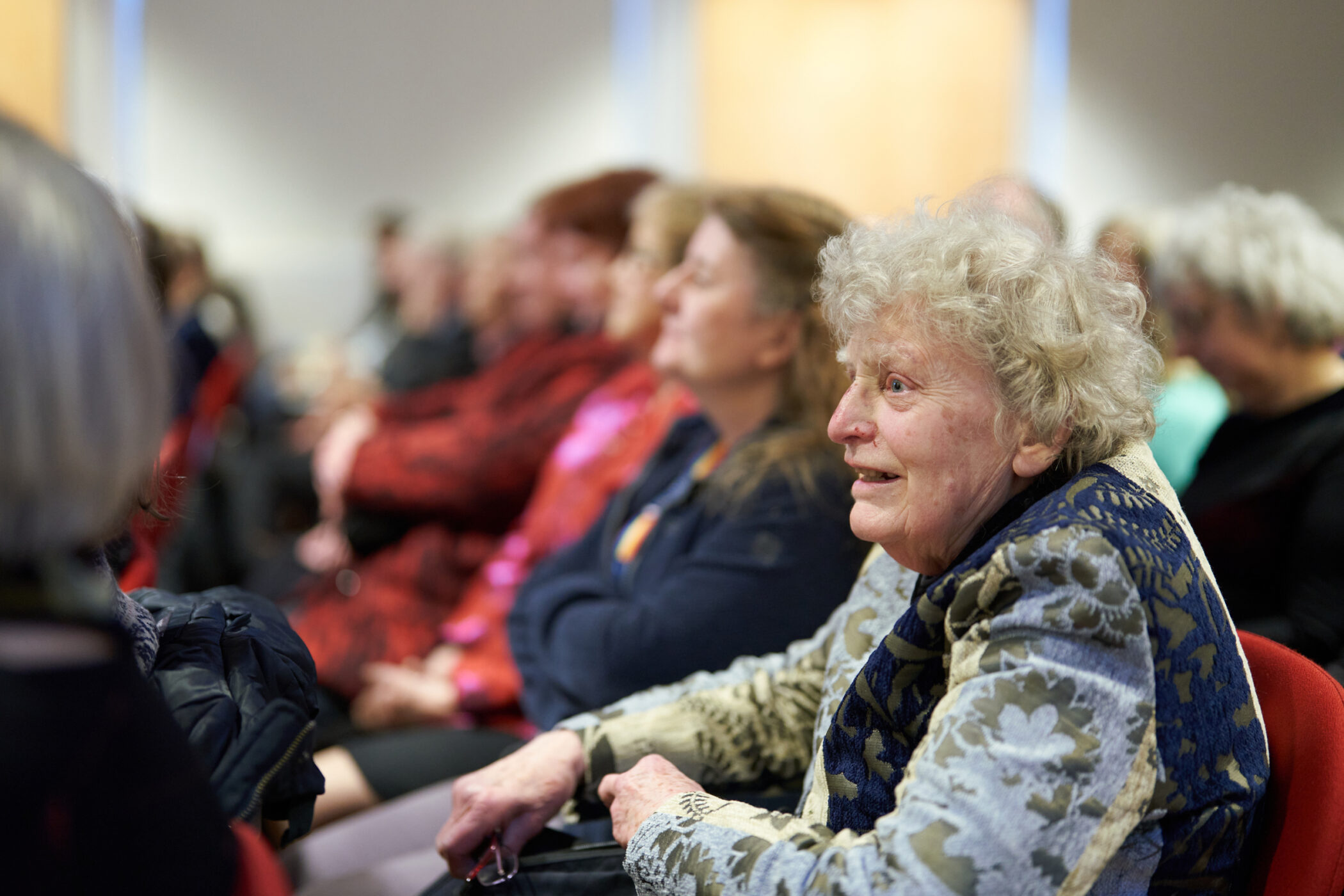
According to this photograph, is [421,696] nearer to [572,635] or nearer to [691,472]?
[572,635]

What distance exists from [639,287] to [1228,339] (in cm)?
108

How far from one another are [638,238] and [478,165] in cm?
340

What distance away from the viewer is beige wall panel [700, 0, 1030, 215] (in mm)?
3996

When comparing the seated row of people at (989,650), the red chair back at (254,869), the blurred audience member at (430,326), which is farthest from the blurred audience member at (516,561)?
the blurred audience member at (430,326)

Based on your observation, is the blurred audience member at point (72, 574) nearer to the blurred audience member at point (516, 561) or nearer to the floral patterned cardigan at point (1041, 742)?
the floral patterned cardigan at point (1041, 742)

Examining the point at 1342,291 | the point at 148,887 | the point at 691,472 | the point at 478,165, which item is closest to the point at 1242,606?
the point at 1342,291

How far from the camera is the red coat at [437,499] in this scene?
7.45 feet

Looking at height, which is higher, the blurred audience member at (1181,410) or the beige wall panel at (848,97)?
the beige wall panel at (848,97)

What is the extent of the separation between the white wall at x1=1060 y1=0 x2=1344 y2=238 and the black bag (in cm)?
85

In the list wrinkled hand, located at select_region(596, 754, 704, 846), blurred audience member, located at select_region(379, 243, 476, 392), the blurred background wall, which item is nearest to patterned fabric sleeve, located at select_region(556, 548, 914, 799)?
wrinkled hand, located at select_region(596, 754, 704, 846)

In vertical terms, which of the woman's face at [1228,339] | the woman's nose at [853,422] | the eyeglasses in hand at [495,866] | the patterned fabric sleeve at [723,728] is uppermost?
the woman's nose at [853,422]

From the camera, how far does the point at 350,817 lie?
5.36ft

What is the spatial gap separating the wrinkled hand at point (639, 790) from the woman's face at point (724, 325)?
757 millimetres

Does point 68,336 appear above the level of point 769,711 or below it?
above
